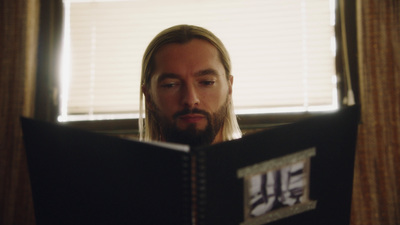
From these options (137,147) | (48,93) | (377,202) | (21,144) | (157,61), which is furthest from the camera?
(48,93)

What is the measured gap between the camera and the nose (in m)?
0.98

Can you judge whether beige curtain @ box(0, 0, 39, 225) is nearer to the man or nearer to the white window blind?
the white window blind

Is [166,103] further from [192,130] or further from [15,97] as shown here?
[15,97]

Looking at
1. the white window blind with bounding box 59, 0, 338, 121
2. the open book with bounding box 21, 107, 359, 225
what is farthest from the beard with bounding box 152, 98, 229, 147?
the white window blind with bounding box 59, 0, 338, 121

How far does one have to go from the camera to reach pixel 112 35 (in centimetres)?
171

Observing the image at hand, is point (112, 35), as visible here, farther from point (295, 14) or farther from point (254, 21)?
point (295, 14)

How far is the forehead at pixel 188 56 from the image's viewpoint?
1045 millimetres

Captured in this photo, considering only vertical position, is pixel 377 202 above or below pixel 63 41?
below

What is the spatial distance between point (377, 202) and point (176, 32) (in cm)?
110

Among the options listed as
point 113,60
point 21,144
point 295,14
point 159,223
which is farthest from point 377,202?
point 21,144

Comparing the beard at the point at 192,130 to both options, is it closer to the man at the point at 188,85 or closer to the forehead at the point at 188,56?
the man at the point at 188,85

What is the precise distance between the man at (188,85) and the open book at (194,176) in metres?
0.45

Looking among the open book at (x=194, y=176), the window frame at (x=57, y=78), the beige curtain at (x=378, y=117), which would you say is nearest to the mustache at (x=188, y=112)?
the open book at (x=194, y=176)

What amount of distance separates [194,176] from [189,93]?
477 millimetres
